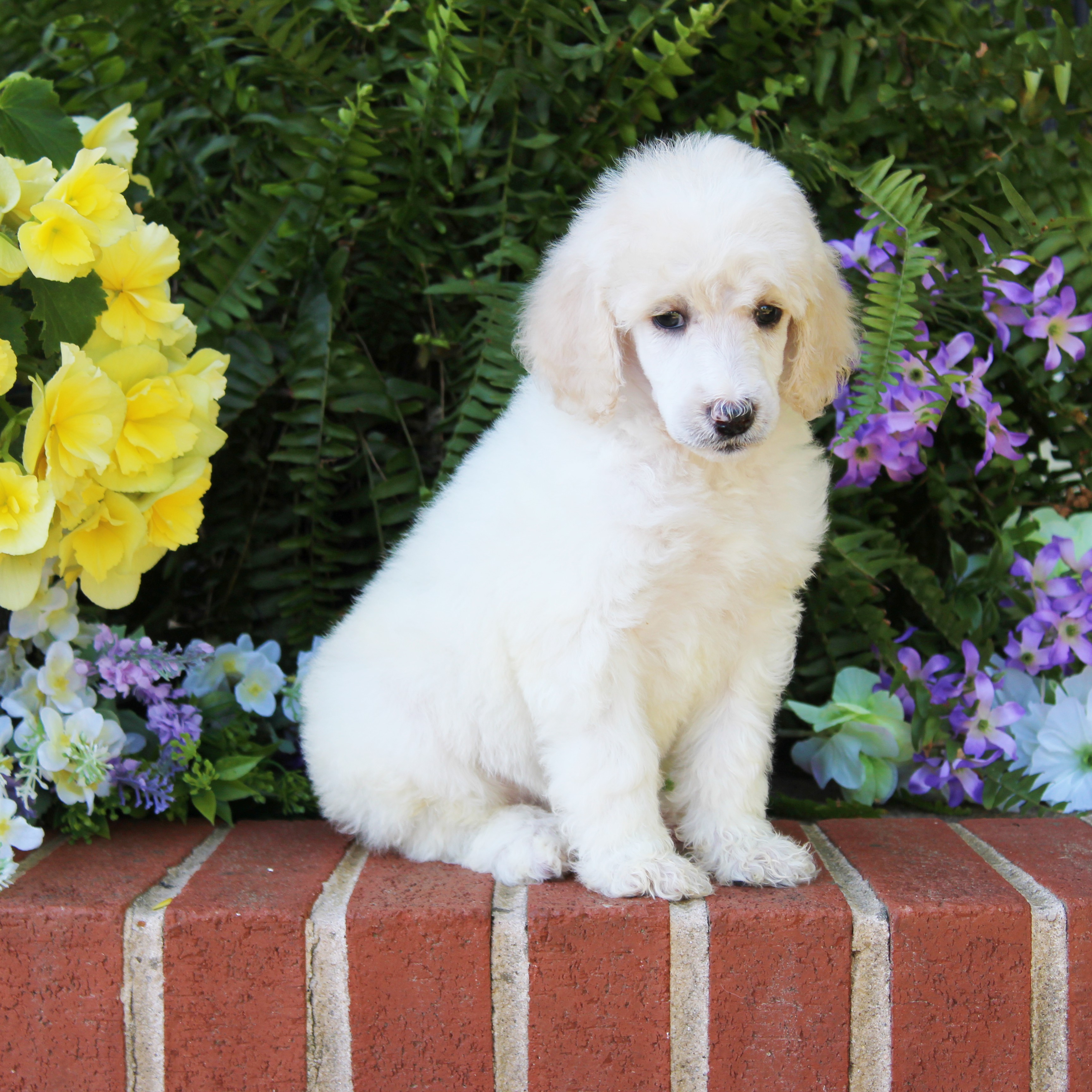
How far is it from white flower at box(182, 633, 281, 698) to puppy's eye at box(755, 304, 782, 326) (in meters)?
1.26

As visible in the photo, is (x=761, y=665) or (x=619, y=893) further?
(x=761, y=665)

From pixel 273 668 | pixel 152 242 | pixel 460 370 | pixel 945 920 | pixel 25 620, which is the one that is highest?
pixel 152 242

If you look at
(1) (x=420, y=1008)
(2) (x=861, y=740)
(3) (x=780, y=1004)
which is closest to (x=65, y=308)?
(1) (x=420, y=1008)

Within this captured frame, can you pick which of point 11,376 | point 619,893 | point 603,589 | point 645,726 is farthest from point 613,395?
point 11,376

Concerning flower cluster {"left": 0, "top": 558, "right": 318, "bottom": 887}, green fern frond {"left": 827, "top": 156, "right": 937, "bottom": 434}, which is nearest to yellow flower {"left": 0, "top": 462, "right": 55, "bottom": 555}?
flower cluster {"left": 0, "top": 558, "right": 318, "bottom": 887}

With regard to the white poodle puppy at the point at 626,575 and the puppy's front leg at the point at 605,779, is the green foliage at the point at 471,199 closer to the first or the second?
the white poodle puppy at the point at 626,575

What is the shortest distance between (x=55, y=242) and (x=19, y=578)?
577 mm

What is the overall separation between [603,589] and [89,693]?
1032 mm

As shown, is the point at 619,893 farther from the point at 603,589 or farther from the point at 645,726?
the point at 603,589

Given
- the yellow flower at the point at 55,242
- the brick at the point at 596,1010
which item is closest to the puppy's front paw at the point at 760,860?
the brick at the point at 596,1010

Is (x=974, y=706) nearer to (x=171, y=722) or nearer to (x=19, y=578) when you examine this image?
(x=171, y=722)

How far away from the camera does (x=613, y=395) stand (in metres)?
1.82

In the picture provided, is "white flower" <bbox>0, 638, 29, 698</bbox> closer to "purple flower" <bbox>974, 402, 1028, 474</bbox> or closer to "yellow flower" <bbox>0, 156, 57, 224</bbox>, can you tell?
"yellow flower" <bbox>0, 156, 57, 224</bbox>

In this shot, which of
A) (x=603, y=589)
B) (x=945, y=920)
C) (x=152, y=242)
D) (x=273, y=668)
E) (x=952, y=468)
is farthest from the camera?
(x=952, y=468)
